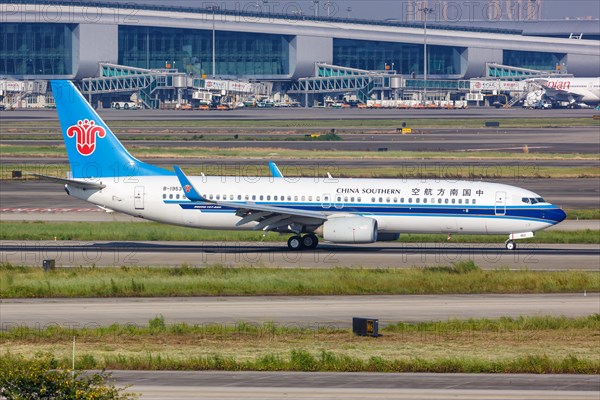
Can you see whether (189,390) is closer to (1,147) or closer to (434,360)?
(434,360)

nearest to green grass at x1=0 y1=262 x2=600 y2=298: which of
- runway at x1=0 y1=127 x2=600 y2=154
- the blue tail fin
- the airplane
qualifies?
the airplane

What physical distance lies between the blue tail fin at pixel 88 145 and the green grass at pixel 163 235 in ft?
13.6

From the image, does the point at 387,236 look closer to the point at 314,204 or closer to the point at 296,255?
the point at 314,204

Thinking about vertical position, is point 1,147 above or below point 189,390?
above

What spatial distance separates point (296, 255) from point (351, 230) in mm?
3046

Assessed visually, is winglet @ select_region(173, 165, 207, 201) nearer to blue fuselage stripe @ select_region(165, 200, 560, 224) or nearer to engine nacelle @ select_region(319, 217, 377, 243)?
blue fuselage stripe @ select_region(165, 200, 560, 224)

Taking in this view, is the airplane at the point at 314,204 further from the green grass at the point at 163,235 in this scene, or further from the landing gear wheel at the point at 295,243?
the green grass at the point at 163,235

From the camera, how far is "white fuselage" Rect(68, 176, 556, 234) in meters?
52.9

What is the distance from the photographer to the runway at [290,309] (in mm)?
37031

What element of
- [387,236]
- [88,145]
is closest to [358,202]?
[387,236]

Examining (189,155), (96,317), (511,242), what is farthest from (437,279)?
(189,155)

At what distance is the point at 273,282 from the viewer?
142 ft

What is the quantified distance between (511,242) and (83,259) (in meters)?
21.2

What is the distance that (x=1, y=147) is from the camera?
360 ft
